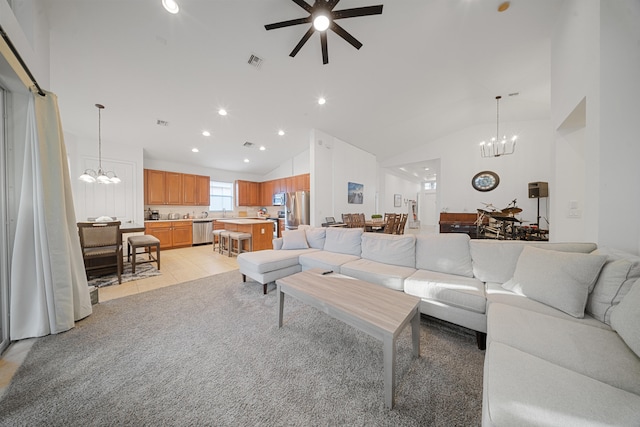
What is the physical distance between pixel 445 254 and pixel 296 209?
12.9 ft

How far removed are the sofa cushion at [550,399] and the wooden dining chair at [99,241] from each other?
4.22 meters

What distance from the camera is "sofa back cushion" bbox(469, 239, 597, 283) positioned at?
181 cm

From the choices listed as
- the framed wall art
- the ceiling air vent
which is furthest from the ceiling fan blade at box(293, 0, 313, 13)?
the framed wall art

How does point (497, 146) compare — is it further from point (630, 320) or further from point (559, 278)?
point (630, 320)

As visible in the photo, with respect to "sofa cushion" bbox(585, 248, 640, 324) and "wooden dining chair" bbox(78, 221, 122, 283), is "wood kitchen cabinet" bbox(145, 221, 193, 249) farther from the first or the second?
"sofa cushion" bbox(585, 248, 640, 324)

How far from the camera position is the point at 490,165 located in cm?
607

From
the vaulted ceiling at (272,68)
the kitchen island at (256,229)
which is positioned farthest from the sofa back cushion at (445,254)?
the kitchen island at (256,229)

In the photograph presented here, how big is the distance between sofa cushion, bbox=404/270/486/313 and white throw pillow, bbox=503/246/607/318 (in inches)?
12.7

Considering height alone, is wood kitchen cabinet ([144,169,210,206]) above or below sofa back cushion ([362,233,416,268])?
above

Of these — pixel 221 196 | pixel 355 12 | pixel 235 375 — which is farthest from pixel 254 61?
pixel 221 196

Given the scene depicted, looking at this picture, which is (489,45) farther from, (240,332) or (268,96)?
(240,332)

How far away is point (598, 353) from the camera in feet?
3.15

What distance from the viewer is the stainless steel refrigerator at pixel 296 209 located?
5285mm

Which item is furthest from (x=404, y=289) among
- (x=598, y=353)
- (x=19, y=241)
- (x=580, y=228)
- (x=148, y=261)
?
(x=148, y=261)
